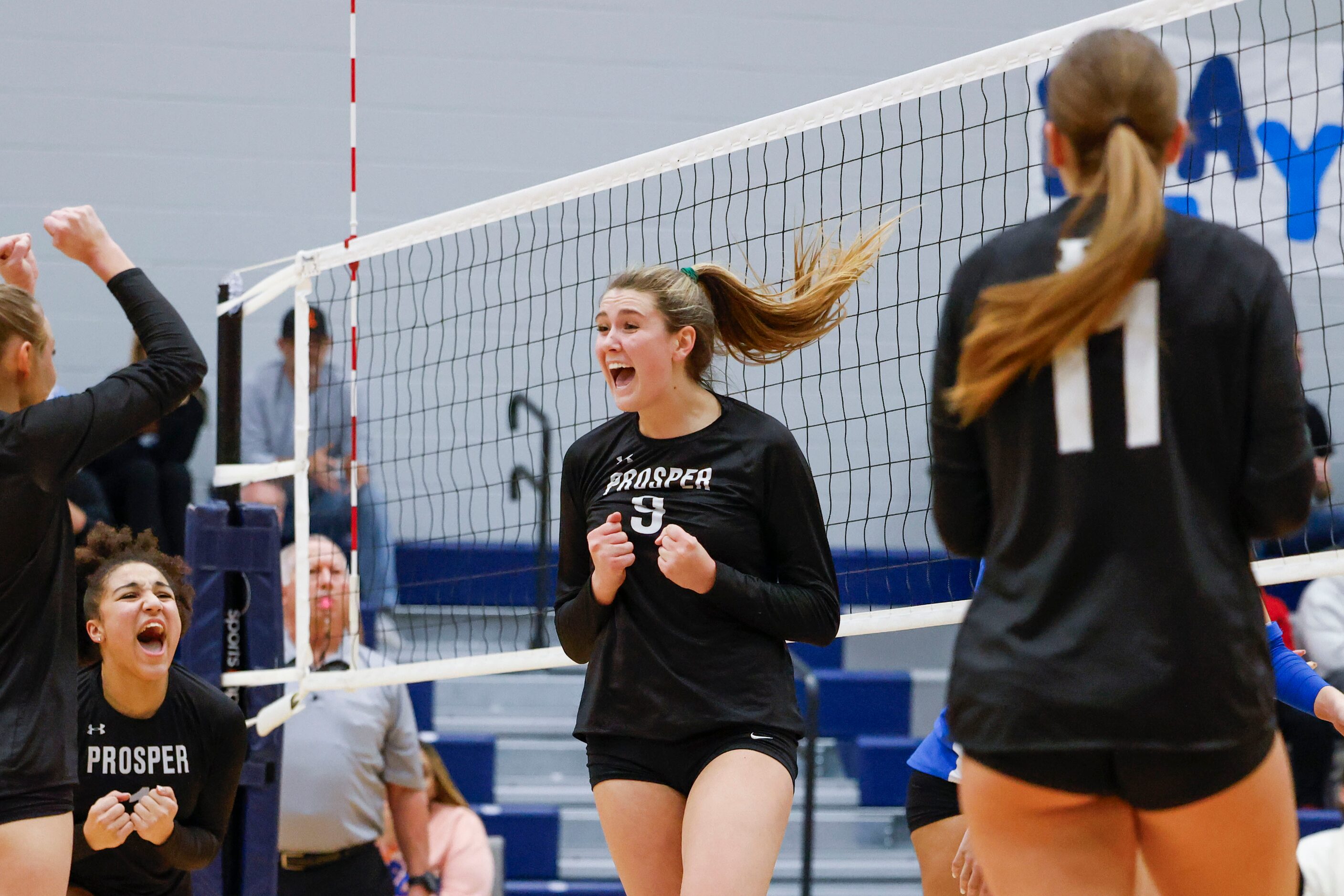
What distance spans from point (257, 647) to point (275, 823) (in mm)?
565

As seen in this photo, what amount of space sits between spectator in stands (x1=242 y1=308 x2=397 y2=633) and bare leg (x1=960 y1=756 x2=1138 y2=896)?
200 inches

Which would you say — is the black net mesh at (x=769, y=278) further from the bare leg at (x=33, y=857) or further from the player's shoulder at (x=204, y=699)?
the bare leg at (x=33, y=857)

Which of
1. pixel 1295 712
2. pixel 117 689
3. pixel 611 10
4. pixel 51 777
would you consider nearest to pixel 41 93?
pixel 611 10

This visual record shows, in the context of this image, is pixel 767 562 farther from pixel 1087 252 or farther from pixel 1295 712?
pixel 1295 712

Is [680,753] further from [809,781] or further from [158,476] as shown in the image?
Result: [158,476]

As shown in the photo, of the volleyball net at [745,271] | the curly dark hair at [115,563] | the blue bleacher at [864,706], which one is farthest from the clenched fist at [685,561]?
the blue bleacher at [864,706]

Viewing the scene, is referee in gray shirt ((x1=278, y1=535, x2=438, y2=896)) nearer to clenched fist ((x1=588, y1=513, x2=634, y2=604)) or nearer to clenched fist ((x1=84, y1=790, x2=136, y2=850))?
clenched fist ((x1=84, y1=790, x2=136, y2=850))

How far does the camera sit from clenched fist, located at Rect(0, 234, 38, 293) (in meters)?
3.19

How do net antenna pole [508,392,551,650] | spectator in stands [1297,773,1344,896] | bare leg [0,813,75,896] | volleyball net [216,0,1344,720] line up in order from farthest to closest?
volleyball net [216,0,1344,720], net antenna pole [508,392,551,650], spectator in stands [1297,773,1344,896], bare leg [0,813,75,896]

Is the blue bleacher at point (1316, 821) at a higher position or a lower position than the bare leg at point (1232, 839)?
lower

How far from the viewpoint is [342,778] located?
531cm

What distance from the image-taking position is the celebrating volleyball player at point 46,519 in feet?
9.41

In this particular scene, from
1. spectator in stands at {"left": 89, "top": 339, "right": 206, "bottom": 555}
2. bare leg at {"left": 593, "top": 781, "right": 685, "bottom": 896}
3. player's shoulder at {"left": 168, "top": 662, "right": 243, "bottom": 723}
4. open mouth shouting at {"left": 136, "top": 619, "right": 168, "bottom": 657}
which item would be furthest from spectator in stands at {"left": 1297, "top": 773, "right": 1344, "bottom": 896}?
spectator in stands at {"left": 89, "top": 339, "right": 206, "bottom": 555}

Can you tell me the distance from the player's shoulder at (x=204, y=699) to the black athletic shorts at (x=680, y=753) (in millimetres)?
1369
